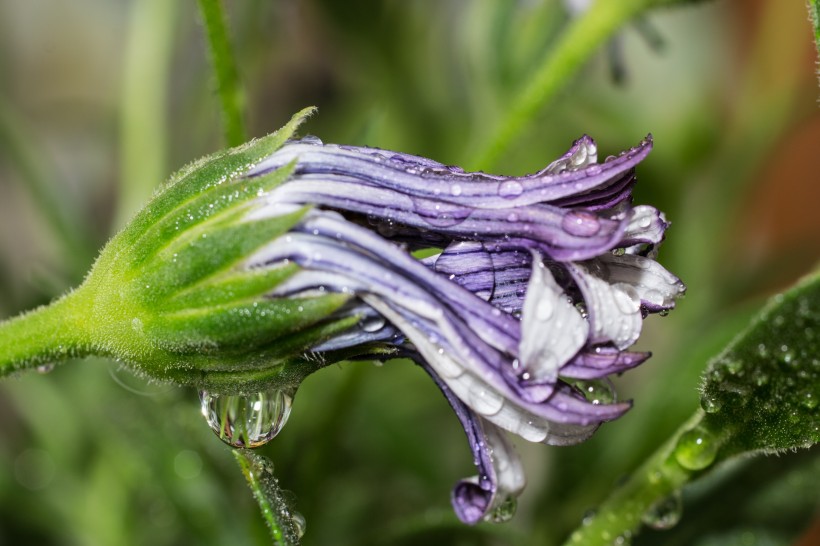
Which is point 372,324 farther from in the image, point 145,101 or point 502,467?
point 145,101

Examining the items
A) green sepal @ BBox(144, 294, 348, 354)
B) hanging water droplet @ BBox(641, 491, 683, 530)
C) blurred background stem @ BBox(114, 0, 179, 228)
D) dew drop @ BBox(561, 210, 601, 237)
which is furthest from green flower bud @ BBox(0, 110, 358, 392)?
blurred background stem @ BBox(114, 0, 179, 228)

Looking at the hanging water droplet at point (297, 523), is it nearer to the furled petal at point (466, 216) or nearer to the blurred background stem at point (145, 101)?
the furled petal at point (466, 216)

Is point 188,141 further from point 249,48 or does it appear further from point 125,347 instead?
point 125,347

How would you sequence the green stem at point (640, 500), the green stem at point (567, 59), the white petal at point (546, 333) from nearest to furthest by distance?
1. the white petal at point (546, 333)
2. the green stem at point (640, 500)
3. the green stem at point (567, 59)

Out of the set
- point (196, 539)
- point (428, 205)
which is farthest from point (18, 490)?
point (428, 205)

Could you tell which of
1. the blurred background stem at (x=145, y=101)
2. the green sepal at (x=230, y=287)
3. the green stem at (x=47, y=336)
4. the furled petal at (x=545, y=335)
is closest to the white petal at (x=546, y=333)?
the furled petal at (x=545, y=335)

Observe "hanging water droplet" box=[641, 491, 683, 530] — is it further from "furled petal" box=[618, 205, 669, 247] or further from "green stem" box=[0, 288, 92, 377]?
"green stem" box=[0, 288, 92, 377]
